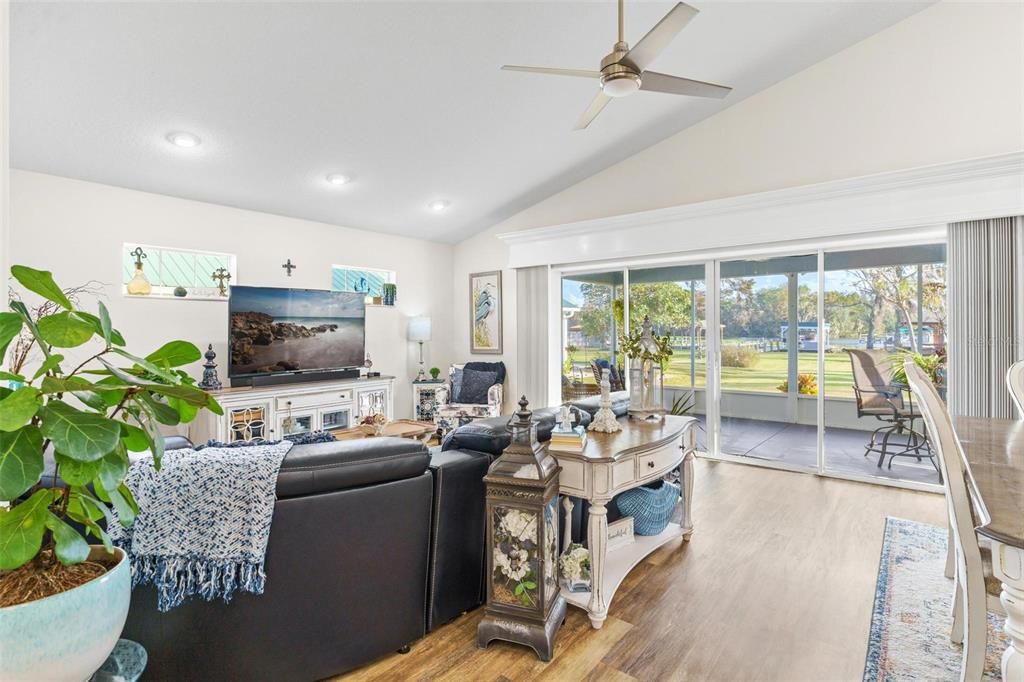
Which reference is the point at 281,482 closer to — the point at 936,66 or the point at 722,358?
the point at 722,358

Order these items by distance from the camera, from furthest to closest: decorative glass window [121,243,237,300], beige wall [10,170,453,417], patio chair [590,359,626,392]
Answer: patio chair [590,359,626,392] < decorative glass window [121,243,237,300] < beige wall [10,170,453,417]

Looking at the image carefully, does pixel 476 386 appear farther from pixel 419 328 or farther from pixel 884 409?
Answer: pixel 884 409

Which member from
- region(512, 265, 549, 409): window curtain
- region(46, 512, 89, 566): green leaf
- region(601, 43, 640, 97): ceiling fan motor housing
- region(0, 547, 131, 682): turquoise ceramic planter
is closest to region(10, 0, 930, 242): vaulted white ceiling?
region(601, 43, 640, 97): ceiling fan motor housing

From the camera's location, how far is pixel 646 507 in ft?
8.99

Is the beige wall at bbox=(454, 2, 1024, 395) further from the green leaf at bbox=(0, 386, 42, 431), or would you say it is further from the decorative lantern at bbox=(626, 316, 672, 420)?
the green leaf at bbox=(0, 386, 42, 431)

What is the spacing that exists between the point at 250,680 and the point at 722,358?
14.9ft

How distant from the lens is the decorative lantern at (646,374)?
296 centimetres

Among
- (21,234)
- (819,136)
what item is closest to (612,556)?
(819,136)

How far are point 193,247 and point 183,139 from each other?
1.22 metres

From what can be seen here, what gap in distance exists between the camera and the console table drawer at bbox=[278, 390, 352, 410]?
4741mm

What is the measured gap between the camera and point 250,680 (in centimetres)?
166

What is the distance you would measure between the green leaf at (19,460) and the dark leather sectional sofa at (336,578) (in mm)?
844

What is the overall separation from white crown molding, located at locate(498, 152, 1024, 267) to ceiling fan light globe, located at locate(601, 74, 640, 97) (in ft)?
8.62

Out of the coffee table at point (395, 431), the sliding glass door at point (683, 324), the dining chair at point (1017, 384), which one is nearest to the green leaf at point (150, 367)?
the coffee table at point (395, 431)
